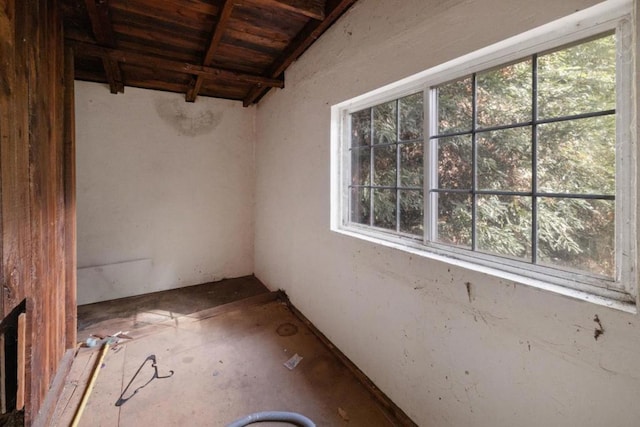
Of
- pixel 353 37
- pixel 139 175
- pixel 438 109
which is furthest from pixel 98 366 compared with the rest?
pixel 353 37

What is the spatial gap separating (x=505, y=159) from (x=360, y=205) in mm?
1042

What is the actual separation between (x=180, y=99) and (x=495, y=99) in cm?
361

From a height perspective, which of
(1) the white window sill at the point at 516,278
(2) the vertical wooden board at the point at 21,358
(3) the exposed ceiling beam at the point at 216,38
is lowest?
(2) the vertical wooden board at the point at 21,358

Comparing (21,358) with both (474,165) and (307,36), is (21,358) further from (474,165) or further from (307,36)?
(307,36)

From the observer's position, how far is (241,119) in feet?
12.7

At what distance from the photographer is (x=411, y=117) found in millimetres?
1615

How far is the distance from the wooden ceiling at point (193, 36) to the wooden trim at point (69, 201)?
0.34 m

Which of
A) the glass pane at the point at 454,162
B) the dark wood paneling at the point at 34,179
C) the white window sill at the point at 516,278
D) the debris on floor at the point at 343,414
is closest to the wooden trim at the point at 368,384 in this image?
the debris on floor at the point at 343,414

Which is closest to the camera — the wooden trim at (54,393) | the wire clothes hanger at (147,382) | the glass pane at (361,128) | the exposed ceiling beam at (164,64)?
the wooden trim at (54,393)

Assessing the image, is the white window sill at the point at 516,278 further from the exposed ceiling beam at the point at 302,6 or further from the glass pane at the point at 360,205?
the exposed ceiling beam at the point at 302,6

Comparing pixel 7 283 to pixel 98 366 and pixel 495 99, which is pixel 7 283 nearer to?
pixel 98 366

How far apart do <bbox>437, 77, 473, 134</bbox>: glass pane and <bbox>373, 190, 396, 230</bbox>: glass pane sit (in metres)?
0.51

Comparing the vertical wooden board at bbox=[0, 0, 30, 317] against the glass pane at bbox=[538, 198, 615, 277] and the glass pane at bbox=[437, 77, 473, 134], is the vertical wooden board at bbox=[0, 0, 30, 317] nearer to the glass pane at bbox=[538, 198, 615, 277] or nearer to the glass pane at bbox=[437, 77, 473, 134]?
the glass pane at bbox=[437, 77, 473, 134]

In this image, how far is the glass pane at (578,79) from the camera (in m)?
0.90
